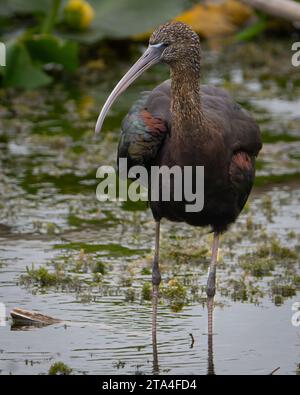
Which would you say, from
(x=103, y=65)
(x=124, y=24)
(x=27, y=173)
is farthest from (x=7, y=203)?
(x=103, y=65)

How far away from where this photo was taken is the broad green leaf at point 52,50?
40.8 ft

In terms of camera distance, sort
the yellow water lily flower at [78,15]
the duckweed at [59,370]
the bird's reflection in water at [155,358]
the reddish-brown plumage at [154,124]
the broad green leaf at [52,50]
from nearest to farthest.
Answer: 1. the duckweed at [59,370]
2. the bird's reflection in water at [155,358]
3. the reddish-brown plumage at [154,124]
4. the broad green leaf at [52,50]
5. the yellow water lily flower at [78,15]

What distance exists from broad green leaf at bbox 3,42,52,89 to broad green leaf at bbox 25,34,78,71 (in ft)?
0.65

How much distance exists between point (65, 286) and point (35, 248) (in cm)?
95

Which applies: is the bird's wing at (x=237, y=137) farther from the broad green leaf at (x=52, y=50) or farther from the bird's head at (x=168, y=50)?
the broad green leaf at (x=52, y=50)

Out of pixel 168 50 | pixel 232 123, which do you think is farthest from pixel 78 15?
pixel 168 50

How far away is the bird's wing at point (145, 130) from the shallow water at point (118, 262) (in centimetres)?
104

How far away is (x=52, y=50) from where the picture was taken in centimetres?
1259

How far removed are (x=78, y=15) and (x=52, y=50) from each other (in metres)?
1.08

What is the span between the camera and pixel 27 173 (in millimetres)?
10305

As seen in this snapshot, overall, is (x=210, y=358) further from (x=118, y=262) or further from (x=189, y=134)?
(x=118, y=262)

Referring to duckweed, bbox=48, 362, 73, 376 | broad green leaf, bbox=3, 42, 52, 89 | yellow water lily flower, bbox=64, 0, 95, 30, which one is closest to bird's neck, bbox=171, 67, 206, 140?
duckweed, bbox=48, 362, 73, 376

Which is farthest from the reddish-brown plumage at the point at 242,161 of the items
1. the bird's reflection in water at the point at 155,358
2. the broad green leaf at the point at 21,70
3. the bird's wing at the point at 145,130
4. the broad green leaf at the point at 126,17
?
the broad green leaf at the point at 126,17
